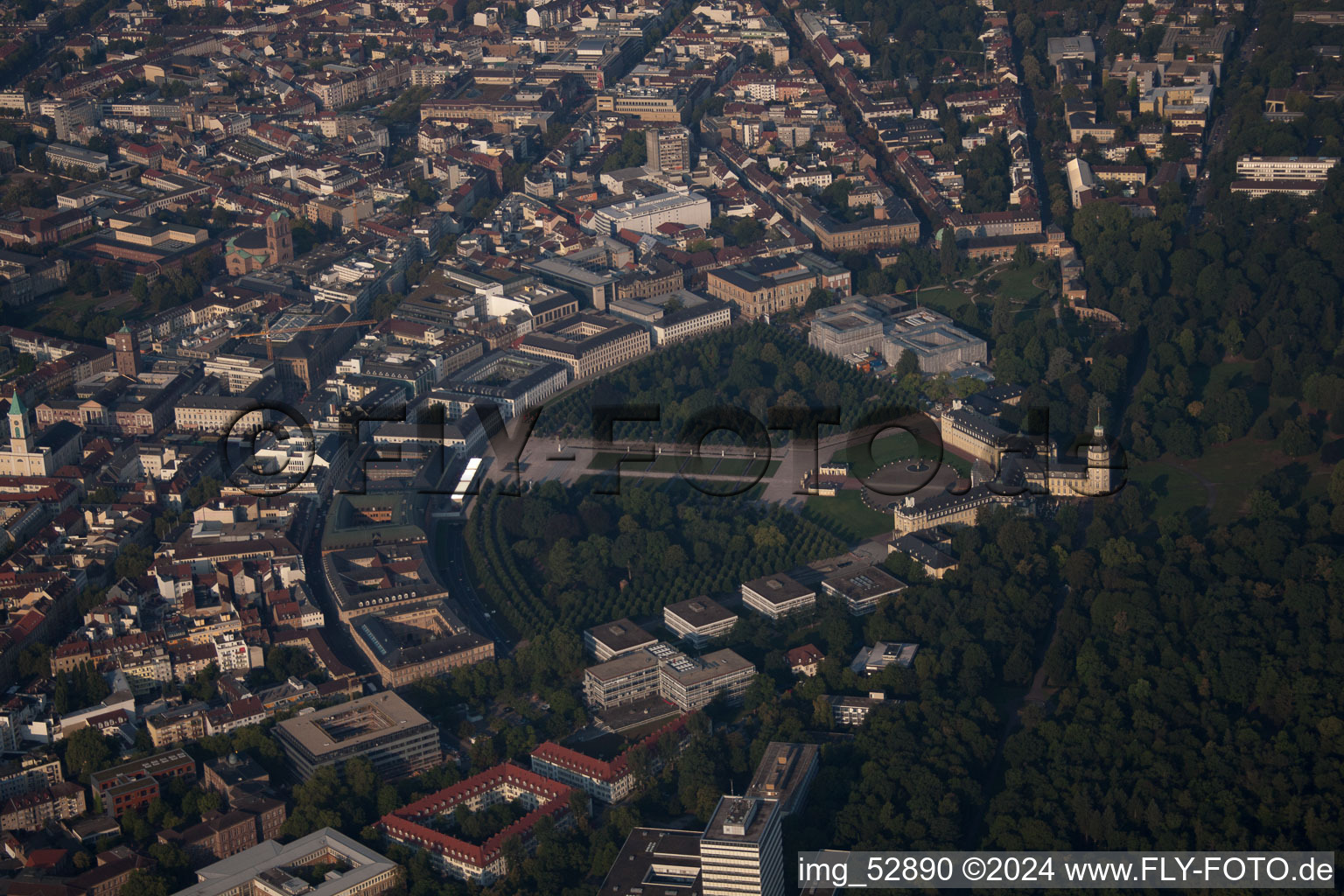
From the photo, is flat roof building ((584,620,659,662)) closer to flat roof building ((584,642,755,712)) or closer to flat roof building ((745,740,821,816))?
flat roof building ((584,642,755,712))

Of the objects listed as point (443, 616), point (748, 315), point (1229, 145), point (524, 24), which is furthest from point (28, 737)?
point (524, 24)

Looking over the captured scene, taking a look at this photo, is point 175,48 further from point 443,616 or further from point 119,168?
point 443,616

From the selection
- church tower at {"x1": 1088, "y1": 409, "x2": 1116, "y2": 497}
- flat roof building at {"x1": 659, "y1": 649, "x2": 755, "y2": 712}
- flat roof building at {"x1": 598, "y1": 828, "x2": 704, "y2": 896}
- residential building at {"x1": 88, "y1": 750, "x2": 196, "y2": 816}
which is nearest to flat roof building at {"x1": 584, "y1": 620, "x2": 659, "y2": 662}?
flat roof building at {"x1": 659, "y1": 649, "x2": 755, "y2": 712}

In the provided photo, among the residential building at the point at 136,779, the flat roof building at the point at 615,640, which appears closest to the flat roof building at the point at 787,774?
the flat roof building at the point at 615,640

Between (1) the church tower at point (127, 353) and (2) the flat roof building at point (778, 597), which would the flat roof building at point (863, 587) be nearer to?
(2) the flat roof building at point (778, 597)

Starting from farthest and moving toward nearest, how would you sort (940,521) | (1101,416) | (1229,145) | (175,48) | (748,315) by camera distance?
(175,48), (1229,145), (748,315), (1101,416), (940,521)
